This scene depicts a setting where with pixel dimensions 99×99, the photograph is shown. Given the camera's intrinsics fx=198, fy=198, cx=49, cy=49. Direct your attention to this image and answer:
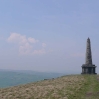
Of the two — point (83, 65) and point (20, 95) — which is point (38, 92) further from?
point (83, 65)

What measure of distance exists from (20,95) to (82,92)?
839 centimetres

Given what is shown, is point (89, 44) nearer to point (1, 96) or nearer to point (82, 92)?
point (82, 92)

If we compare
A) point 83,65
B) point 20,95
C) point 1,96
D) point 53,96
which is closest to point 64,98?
point 53,96

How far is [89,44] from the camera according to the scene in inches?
2178

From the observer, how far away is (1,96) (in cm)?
2695

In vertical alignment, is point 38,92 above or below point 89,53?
below

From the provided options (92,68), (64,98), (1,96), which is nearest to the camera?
(64,98)

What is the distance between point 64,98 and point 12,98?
676 centimetres

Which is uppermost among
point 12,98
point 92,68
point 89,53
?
point 89,53

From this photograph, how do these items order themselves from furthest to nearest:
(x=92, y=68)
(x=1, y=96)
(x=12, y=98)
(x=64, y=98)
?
(x=92, y=68), (x=1, y=96), (x=12, y=98), (x=64, y=98)

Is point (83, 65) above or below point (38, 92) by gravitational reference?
above

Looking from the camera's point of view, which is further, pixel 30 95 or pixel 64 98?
pixel 30 95

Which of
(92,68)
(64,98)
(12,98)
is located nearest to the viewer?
(64,98)

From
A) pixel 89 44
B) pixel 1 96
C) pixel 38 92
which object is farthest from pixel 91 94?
pixel 89 44
